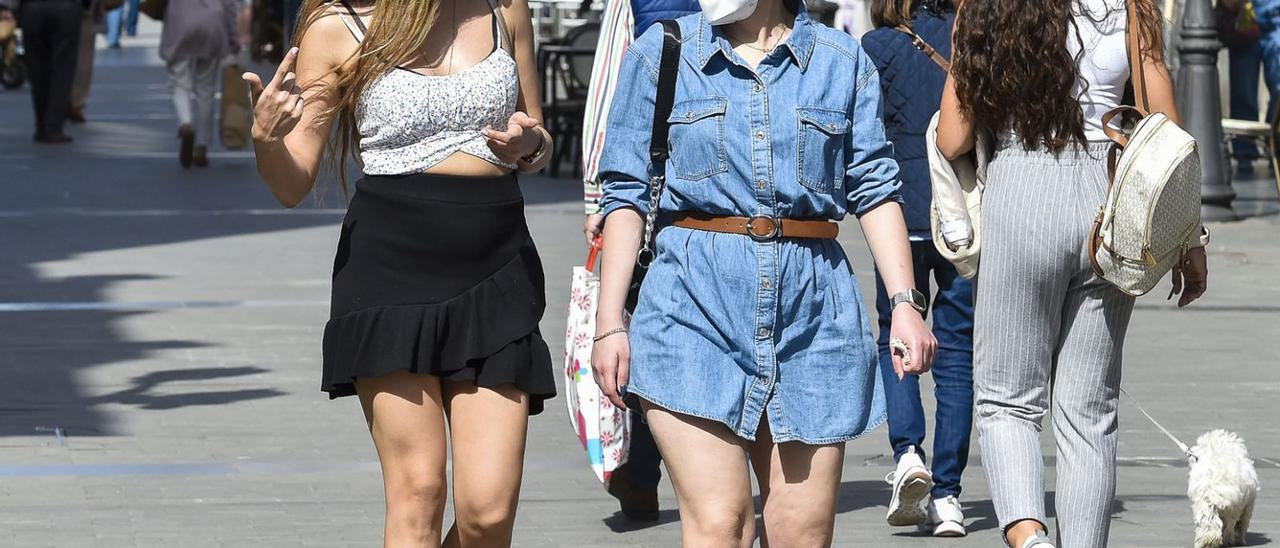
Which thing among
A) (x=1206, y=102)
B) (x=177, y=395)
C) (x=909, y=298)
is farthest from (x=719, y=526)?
(x=1206, y=102)

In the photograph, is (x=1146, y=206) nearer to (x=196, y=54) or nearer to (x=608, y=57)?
(x=608, y=57)

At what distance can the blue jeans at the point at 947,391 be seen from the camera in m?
6.09

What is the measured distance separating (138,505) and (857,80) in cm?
332

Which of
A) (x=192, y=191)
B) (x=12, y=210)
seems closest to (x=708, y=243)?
(x=12, y=210)

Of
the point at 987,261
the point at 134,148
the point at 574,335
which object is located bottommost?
the point at 134,148

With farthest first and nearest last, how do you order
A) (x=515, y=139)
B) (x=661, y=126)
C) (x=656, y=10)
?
1. (x=656, y=10)
2. (x=515, y=139)
3. (x=661, y=126)

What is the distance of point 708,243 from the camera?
3963mm

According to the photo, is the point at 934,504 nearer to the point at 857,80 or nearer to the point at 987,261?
the point at 987,261

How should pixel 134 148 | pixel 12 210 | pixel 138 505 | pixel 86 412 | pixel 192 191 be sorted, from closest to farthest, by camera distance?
pixel 138 505, pixel 86 412, pixel 12 210, pixel 192 191, pixel 134 148

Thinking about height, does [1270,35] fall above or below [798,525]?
below

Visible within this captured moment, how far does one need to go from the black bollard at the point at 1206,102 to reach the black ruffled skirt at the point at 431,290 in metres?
11.1

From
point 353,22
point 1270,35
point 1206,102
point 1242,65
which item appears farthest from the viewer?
point 1242,65

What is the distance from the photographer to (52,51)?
20.3 meters

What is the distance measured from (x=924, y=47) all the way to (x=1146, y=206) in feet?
5.59
